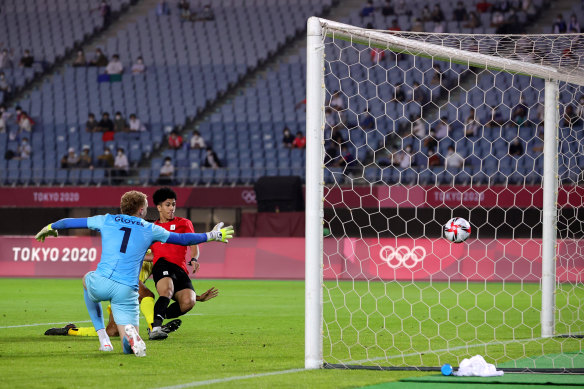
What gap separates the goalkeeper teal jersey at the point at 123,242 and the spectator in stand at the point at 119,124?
75.7ft

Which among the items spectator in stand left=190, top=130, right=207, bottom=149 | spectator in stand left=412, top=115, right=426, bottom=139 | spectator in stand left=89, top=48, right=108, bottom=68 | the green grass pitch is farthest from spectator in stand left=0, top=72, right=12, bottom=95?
the green grass pitch

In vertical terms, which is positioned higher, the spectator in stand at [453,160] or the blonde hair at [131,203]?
the spectator in stand at [453,160]

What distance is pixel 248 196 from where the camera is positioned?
2697 cm

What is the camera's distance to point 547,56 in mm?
10125

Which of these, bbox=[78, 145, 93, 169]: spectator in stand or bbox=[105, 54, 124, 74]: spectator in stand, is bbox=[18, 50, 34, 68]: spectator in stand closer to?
bbox=[105, 54, 124, 74]: spectator in stand

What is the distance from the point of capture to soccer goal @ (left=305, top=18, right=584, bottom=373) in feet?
26.9

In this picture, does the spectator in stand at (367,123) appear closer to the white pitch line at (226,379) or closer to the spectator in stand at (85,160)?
the spectator in stand at (85,160)

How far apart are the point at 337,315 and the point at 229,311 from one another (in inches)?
69.0

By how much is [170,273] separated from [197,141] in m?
19.6

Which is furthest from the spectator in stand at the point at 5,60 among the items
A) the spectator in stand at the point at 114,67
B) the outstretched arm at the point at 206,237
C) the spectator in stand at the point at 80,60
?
the outstretched arm at the point at 206,237

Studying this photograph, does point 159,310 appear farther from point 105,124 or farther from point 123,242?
point 105,124

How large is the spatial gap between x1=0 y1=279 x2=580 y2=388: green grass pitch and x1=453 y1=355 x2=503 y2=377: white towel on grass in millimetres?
425

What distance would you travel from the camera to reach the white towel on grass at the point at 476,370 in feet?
23.8

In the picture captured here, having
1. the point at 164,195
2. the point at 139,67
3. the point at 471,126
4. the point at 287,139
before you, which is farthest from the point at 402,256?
the point at 139,67
